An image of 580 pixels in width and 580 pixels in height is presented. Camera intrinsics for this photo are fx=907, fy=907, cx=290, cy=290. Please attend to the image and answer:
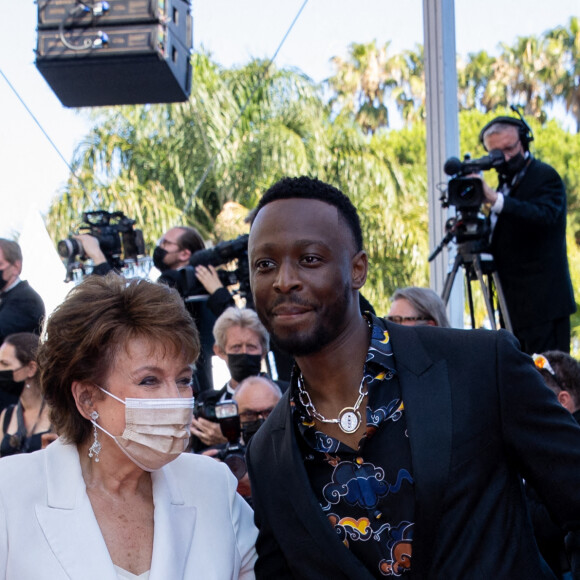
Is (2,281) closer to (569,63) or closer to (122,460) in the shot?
(122,460)

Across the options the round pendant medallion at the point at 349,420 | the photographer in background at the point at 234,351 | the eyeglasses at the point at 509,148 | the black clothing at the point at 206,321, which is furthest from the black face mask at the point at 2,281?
the round pendant medallion at the point at 349,420

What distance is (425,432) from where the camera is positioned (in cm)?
216

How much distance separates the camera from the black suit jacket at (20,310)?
6.00m

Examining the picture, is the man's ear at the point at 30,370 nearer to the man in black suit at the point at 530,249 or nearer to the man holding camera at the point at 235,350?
the man holding camera at the point at 235,350

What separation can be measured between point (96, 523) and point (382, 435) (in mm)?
815

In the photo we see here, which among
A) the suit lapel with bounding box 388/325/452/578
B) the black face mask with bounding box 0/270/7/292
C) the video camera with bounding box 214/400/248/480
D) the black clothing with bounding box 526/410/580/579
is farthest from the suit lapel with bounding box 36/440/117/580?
the black face mask with bounding box 0/270/7/292

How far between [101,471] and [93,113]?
16687mm

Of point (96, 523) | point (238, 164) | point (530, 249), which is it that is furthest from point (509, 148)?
point (238, 164)

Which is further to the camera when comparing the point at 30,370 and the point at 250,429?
the point at 30,370

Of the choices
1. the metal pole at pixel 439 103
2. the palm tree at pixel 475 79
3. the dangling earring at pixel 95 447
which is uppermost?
the palm tree at pixel 475 79

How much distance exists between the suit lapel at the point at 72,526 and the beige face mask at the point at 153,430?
0.16 meters

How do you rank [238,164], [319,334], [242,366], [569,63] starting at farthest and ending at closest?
[569,63] → [238,164] → [242,366] → [319,334]

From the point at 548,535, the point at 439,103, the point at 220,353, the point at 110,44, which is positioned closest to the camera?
the point at 548,535

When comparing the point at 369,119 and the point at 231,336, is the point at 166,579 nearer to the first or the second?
the point at 231,336
